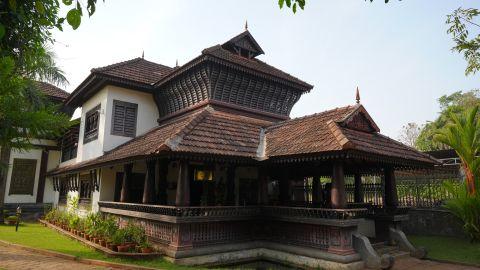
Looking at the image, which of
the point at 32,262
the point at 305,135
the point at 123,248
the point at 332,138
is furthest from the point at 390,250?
the point at 32,262

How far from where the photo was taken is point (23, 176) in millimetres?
21922

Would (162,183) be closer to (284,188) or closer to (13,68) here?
(284,188)

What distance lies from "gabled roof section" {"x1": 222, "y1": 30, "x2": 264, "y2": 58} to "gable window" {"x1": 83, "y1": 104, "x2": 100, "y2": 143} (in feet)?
22.5

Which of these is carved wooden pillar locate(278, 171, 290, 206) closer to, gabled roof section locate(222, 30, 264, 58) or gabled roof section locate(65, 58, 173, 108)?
gabled roof section locate(222, 30, 264, 58)

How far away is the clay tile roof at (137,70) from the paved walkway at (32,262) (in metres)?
7.76

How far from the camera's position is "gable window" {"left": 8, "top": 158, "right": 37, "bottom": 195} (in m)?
21.6

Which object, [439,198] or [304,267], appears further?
[439,198]

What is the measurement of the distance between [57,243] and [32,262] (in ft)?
9.75

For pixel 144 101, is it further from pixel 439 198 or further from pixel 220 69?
pixel 439 198

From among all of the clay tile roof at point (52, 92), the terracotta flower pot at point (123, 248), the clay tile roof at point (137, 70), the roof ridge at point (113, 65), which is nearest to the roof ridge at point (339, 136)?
the terracotta flower pot at point (123, 248)

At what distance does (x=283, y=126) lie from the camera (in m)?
12.6

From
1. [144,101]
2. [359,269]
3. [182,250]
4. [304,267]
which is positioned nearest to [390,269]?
[359,269]

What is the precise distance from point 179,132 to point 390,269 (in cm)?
665

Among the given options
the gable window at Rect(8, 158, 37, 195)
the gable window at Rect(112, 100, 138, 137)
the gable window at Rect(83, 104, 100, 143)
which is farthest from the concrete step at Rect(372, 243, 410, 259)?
the gable window at Rect(8, 158, 37, 195)
